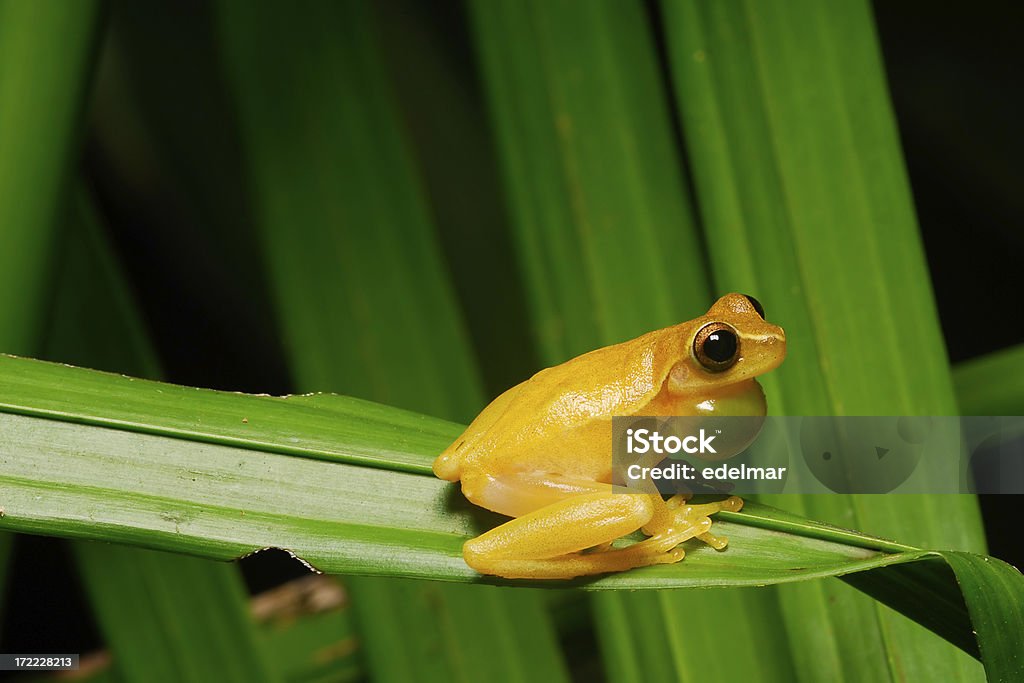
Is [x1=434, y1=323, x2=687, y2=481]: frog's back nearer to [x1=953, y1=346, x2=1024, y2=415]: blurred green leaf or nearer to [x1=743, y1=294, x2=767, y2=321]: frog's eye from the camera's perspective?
[x1=743, y1=294, x2=767, y2=321]: frog's eye

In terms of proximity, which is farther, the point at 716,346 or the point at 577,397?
the point at 577,397

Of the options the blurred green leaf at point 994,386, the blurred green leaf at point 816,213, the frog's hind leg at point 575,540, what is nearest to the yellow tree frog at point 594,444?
the frog's hind leg at point 575,540

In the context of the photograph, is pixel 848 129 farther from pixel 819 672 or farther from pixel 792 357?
pixel 819 672

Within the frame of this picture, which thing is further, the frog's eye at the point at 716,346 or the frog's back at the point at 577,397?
the frog's back at the point at 577,397

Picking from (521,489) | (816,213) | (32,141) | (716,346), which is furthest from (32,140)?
(816,213)

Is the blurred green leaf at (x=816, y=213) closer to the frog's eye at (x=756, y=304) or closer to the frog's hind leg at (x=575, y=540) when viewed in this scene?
the frog's eye at (x=756, y=304)

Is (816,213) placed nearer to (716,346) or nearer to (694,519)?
(716,346)

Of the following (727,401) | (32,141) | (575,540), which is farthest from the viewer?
(727,401)

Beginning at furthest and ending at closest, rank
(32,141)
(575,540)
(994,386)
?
(994,386), (575,540), (32,141)

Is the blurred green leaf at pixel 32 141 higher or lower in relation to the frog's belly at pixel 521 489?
higher
